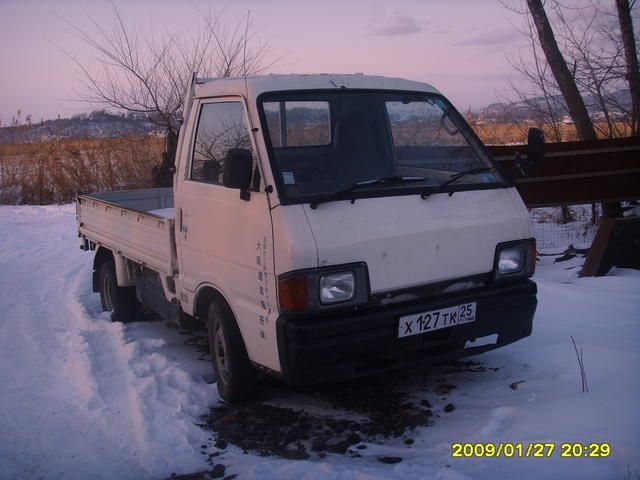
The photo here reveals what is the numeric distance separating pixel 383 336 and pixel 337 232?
2.19 ft

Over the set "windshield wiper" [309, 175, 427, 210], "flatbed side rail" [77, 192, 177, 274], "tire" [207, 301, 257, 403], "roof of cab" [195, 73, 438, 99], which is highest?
"roof of cab" [195, 73, 438, 99]

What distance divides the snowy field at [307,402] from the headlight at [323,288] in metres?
0.84

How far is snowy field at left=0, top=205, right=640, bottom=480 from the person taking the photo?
3.34 meters

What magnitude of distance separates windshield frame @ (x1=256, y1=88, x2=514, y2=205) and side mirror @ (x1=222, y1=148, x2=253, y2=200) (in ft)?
0.46

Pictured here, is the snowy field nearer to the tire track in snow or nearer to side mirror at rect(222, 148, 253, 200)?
the tire track in snow

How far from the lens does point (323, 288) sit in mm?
3521

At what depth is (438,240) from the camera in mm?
3848

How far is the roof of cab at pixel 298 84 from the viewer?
420cm

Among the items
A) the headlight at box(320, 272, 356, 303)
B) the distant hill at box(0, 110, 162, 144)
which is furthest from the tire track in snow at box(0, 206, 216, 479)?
the distant hill at box(0, 110, 162, 144)

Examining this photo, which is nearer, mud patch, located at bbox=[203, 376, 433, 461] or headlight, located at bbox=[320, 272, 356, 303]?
headlight, located at bbox=[320, 272, 356, 303]

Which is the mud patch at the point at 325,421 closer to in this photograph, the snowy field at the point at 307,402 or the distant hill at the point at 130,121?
the snowy field at the point at 307,402

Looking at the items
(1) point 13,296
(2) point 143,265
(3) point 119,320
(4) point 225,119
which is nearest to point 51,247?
(1) point 13,296

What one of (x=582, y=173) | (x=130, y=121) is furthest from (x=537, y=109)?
(x=130, y=121)

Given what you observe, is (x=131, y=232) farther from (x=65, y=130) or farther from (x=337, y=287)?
(x=65, y=130)
